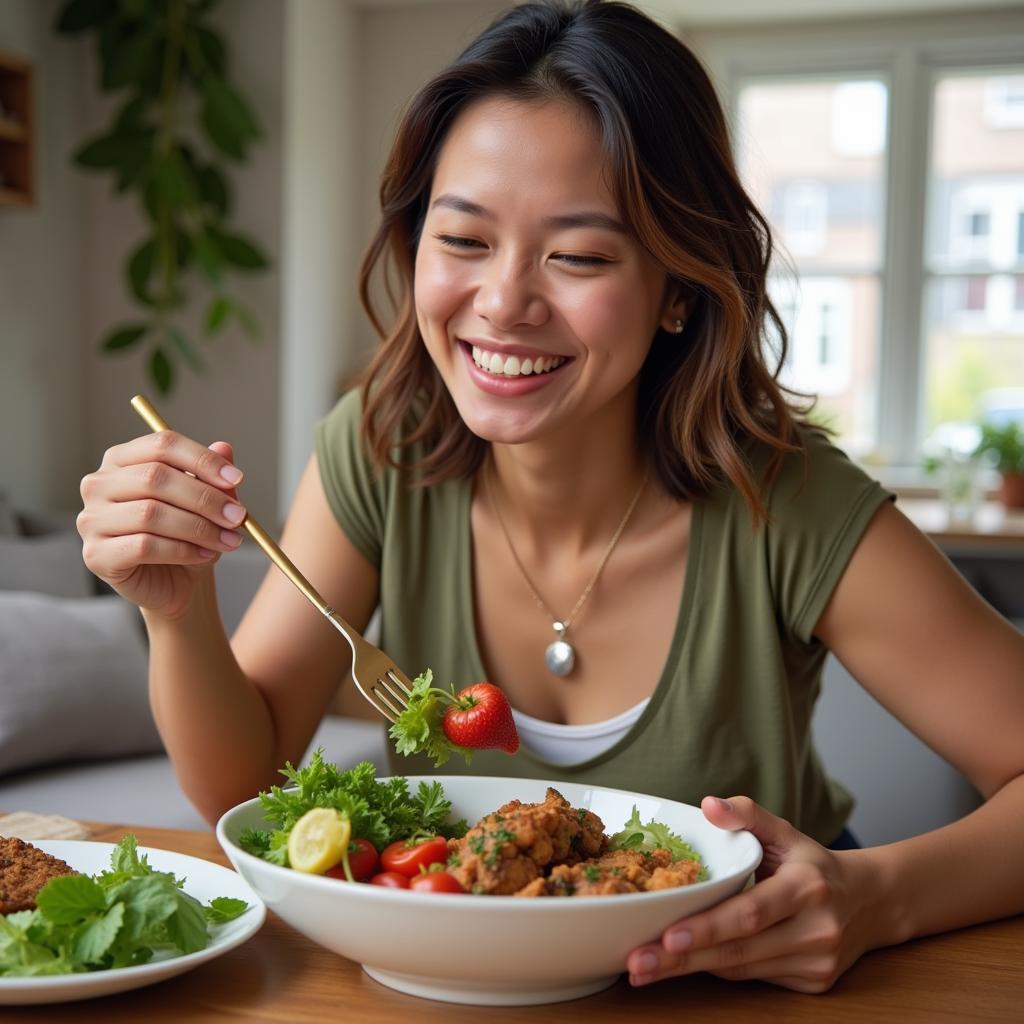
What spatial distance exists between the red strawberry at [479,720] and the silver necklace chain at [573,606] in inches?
16.7

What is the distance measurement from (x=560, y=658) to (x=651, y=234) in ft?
1.61

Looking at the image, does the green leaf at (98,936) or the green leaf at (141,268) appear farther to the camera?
the green leaf at (141,268)

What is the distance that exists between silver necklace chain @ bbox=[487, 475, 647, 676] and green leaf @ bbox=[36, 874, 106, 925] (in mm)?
739

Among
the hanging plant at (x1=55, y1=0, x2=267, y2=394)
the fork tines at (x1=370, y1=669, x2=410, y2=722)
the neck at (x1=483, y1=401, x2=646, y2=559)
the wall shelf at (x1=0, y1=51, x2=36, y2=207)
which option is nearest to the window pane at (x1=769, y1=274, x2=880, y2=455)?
the hanging plant at (x1=55, y1=0, x2=267, y2=394)

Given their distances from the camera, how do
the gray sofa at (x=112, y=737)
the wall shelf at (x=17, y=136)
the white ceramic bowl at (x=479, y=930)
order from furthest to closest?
the wall shelf at (x=17, y=136) < the gray sofa at (x=112, y=737) < the white ceramic bowl at (x=479, y=930)

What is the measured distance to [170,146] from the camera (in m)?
4.06

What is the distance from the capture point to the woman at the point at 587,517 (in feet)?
4.12

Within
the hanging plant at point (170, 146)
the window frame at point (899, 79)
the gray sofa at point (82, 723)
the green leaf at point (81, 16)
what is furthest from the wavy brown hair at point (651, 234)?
the window frame at point (899, 79)

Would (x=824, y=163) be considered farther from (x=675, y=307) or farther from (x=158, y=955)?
(x=158, y=955)

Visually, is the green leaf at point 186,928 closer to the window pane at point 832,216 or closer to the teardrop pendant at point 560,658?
the teardrop pendant at point 560,658

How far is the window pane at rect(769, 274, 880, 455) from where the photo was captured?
5289 millimetres

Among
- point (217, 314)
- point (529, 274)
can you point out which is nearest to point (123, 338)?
point (217, 314)

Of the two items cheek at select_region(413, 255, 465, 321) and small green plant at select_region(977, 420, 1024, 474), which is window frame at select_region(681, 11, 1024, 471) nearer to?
small green plant at select_region(977, 420, 1024, 474)

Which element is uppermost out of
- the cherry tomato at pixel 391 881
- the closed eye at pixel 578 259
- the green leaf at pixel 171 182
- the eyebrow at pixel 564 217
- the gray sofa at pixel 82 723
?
the green leaf at pixel 171 182
